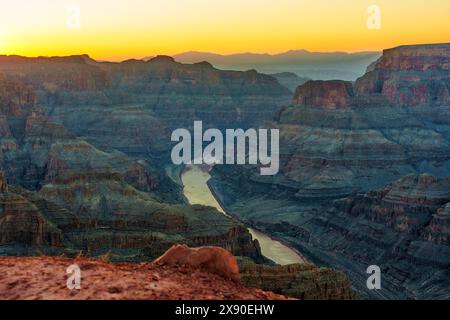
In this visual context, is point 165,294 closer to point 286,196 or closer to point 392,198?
point 392,198

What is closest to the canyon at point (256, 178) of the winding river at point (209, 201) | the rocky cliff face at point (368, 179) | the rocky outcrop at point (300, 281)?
the rocky outcrop at point (300, 281)

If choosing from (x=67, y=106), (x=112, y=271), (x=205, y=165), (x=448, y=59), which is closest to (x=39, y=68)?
(x=67, y=106)

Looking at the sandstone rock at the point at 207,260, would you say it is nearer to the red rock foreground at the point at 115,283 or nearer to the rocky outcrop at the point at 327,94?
the red rock foreground at the point at 115,283

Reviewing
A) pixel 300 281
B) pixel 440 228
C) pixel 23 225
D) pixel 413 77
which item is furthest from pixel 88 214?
pixel 413 77

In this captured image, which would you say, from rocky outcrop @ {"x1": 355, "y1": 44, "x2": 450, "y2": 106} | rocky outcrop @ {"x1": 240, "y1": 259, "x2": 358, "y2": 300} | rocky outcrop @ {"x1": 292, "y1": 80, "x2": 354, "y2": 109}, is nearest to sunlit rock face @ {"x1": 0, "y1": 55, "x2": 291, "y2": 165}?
rocky outcrop @ {"x1": 355, "y1": 44, "x2": 450, "y2": 106}

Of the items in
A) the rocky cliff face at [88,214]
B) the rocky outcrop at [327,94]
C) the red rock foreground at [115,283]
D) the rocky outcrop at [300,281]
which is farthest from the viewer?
the rocky outcrop at [327,94]

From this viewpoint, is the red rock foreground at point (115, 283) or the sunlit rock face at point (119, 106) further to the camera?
the sunlit rock face at point (119, 106)

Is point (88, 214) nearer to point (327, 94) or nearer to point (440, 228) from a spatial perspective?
point (440, 228)
